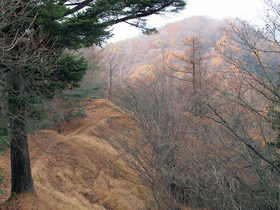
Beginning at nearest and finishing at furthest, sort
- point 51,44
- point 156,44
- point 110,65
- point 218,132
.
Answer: point 218,132 < point 51,44 < point 110,65 < point 156,44

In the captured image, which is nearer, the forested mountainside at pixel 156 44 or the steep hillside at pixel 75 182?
the steep hillside at pixel 75 182

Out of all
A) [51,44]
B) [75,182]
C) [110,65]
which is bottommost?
[75,182]

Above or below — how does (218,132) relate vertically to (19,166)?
above

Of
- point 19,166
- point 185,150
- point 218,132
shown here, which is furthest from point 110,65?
point 218,132

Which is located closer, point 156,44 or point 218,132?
point 218,132

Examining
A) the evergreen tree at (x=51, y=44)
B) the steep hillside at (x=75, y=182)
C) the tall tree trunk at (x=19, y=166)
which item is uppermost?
the evergreen tree at (x=51, y=44)

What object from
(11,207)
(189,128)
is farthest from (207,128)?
(11,207)

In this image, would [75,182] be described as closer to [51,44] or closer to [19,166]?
[19,166]

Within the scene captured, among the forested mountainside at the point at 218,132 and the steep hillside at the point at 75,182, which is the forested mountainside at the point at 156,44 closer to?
the steep hillside at the point at 75,182

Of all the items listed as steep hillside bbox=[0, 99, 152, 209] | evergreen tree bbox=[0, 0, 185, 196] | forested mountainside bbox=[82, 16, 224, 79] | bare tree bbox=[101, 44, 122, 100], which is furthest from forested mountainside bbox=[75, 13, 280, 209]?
forested mountainside bbox=[82, 16, 224, 79]

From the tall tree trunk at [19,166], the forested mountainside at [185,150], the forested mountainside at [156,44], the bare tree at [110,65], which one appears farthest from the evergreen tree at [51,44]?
the forested mountainside at [156,44]

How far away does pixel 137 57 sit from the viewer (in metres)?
57.3

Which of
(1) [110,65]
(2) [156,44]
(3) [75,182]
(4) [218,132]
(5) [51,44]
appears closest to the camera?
(4) [218,132]

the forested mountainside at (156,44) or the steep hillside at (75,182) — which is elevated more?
the forested mountainside at (156,44)
